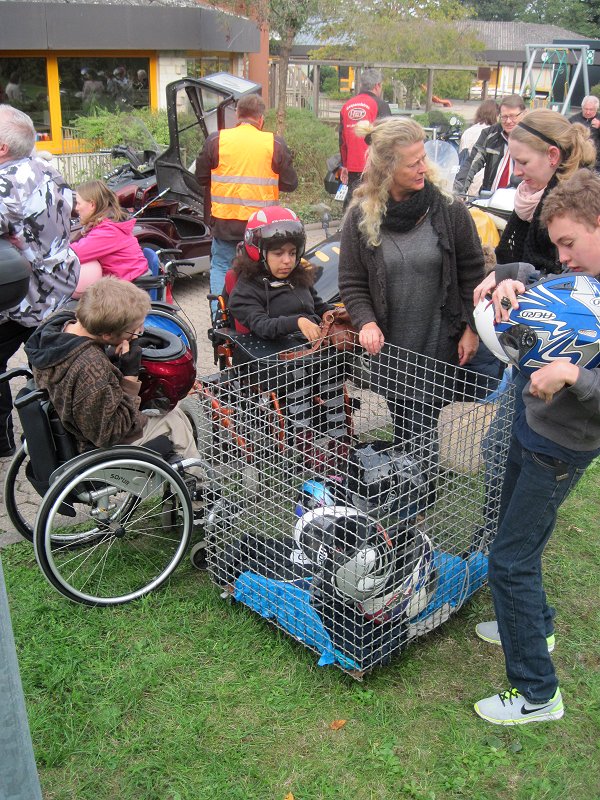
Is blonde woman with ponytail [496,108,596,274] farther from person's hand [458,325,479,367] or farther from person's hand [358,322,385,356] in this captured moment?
person's hand [358,322,385,356]

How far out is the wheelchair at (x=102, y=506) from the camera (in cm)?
327

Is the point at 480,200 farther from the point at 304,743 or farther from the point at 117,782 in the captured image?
the point at 117,782

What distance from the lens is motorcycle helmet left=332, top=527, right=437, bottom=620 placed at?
9.52 ft

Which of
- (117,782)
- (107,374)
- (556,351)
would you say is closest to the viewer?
(556,351)

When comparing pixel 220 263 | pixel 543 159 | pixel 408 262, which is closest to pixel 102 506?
pixel 408 262

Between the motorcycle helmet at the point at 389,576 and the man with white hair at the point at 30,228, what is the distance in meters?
2.47

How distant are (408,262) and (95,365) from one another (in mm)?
1376

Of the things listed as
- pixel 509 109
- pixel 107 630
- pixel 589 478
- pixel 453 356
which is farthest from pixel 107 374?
pixel 509 109

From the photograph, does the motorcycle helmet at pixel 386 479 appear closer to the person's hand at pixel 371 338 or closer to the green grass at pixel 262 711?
the person's hand at pixel 371 338

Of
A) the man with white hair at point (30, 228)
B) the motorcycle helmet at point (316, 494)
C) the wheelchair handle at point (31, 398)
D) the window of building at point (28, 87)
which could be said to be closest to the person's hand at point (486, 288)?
the motorcycle helmet at point (316, 494)

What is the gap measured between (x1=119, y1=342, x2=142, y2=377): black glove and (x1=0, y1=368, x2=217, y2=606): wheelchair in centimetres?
34

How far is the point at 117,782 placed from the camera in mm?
2688

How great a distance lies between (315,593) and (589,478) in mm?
2316

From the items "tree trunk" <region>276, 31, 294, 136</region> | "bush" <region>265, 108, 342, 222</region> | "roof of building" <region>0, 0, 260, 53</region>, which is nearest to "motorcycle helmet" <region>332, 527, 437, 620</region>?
"bush" <region>265, 108, 342, 222</region>
